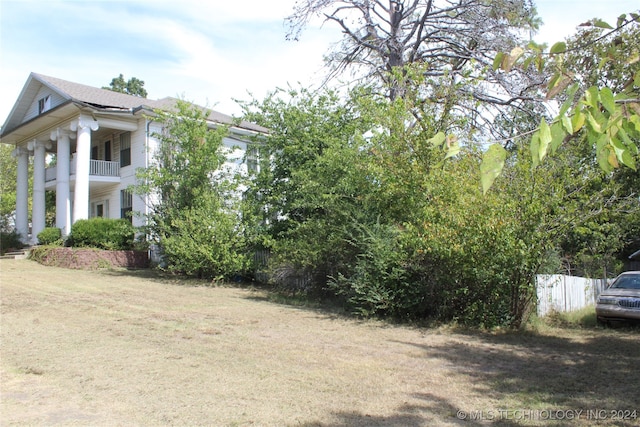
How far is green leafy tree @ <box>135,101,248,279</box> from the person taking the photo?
15.6 meters

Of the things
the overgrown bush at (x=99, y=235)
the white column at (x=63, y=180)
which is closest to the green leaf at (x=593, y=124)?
the overgrown bush at (x=99, y=235)

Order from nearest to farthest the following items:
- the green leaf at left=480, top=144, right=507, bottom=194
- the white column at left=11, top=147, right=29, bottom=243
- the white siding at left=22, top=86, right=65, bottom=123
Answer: the green leaf at left=480, top=144, right=507, bottom=194
the white siding at left=22, top=86, right=65, bottom=123
the white column at left=11, top=147, right=29, bottom=243

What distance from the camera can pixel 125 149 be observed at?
23875mm

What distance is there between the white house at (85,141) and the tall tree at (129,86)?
98.9 ft

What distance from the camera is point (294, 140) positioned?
52.7ft

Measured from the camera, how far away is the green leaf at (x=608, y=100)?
2441 mm

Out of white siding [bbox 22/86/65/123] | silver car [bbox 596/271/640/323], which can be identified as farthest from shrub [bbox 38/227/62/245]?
silver car [bbox 596/271/640/323]

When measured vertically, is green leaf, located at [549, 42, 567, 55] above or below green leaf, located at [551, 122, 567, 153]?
above

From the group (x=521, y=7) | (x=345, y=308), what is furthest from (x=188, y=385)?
(x=521, y=7)

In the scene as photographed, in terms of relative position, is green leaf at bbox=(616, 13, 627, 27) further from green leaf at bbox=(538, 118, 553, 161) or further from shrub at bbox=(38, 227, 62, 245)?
shrub at bbox=(38, 227, 62, 245)

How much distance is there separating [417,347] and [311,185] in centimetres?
624

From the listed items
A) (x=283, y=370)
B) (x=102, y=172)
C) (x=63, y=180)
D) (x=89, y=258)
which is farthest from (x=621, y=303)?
(x=63, y=180)

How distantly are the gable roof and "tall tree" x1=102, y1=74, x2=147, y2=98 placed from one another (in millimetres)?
30186

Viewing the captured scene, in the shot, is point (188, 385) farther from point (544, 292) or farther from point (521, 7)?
point (521, 7)
